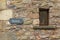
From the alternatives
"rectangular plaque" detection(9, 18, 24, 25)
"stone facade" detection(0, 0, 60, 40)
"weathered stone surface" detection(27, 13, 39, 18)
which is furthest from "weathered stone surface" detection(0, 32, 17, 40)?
"weathered stone surface" detection(27, 13, 39, 18)

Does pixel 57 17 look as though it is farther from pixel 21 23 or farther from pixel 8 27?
pixel 8 27

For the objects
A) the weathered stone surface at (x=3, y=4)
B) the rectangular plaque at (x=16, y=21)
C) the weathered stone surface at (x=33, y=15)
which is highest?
the weathered stone surface at (x=3, y=4)

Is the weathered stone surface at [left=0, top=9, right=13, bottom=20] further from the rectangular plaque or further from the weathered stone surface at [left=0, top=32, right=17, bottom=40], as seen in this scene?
the weathered stone surface at [left=0, top=32, right=17, bottom=40]

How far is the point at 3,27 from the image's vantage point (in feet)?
14.3

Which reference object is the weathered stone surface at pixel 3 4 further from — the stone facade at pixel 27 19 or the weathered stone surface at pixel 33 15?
the weathered stone surface at pixel 33 15

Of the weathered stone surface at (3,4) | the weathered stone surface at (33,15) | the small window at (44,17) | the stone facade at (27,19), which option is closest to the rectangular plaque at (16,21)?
the stone facade at (27,19)

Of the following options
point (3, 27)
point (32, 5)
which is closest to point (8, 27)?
point (3, 27)

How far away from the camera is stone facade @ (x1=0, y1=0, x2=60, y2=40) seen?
4.33 m

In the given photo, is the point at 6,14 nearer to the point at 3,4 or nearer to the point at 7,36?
the point at 3,4

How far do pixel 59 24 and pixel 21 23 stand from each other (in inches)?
31.7

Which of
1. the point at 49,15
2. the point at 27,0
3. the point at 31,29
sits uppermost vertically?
the point at 27,0

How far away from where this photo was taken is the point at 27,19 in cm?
435

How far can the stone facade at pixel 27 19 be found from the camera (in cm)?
433

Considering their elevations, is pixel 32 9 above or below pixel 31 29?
above
